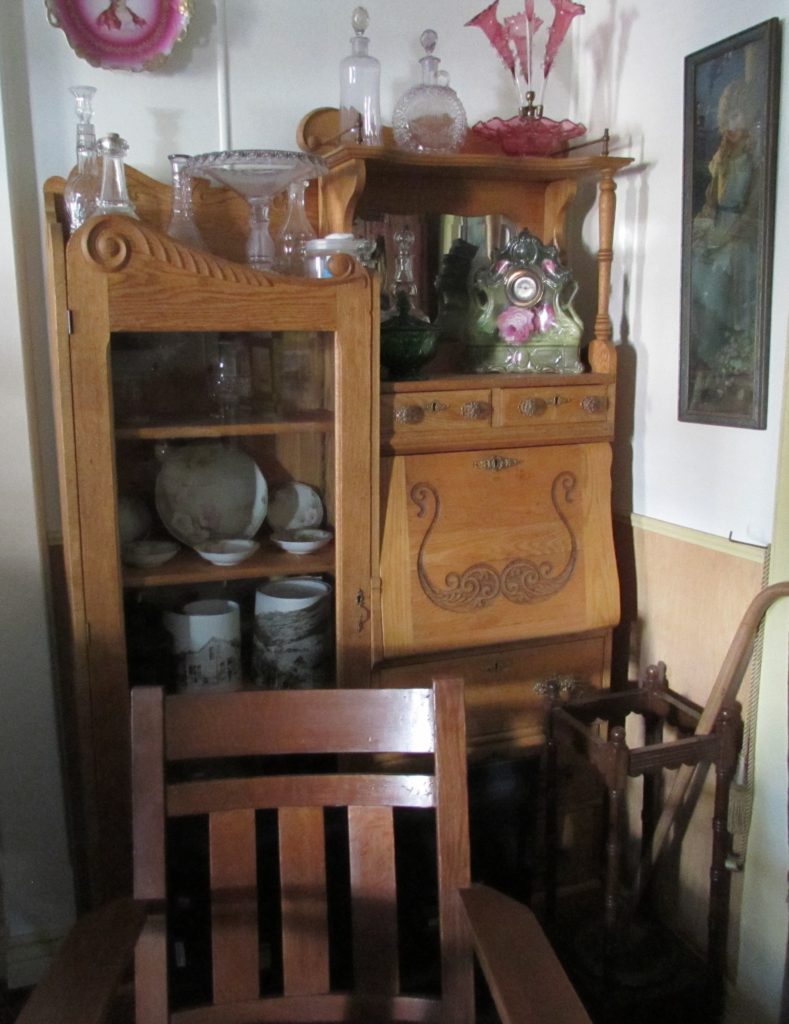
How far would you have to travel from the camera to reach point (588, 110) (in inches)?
81.1

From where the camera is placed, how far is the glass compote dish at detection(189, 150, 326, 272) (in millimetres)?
1624

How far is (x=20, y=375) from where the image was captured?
1.72m

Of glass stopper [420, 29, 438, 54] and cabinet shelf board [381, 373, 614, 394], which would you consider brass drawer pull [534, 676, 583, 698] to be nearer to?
cabinet shelf board [381, 373, 614, 394]

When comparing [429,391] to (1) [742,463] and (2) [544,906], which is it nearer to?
(1) [742,463]

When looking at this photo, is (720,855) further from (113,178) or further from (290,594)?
(113,178)

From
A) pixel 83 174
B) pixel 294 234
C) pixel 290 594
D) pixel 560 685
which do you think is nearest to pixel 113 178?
pixel 83 174

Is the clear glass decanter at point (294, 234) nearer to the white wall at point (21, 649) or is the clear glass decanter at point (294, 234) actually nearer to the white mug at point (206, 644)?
the white wall at point (21, 649)

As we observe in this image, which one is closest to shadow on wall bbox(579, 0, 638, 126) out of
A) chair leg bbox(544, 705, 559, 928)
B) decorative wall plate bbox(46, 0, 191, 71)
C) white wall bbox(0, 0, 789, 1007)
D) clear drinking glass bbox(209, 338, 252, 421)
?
white wall bbox(0, 0, 789, 1007)

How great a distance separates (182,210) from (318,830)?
116cm

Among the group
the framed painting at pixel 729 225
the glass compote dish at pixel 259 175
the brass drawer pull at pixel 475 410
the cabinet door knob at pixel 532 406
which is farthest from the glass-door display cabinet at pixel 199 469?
the framed painting at pixel 729 225

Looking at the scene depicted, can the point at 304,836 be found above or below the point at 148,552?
below

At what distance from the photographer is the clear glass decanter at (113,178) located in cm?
159

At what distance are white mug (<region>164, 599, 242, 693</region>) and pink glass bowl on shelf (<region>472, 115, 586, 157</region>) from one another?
1.12 metres

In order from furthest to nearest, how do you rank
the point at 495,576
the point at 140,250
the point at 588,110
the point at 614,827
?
the point at 588,110 → the point at 495,576 → the point at 614,827 → the point at 140,250
